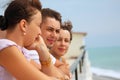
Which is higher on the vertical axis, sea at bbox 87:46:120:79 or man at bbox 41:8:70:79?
man at bbox 41:8:70:79

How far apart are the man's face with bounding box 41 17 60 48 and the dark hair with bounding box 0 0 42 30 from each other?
2.54ft

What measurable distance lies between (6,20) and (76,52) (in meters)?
14.8

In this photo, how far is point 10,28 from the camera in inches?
73.1

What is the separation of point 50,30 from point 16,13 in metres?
0.90

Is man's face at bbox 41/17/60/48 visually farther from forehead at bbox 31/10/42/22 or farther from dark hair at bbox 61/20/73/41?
forehead at bbox 31/10/42/22

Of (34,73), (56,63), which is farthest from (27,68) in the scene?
(56,63)

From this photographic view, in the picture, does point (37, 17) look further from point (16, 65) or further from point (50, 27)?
point (50, 27)

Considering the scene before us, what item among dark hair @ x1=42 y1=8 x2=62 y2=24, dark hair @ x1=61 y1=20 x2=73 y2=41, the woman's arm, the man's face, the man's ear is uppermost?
the man's ear

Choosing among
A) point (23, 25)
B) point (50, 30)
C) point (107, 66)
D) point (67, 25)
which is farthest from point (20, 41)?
point (107, 66)

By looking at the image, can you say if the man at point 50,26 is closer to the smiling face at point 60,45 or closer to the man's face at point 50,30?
the man's face at point 50,30

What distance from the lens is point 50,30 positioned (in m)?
2.74

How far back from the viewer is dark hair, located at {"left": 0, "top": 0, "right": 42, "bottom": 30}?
185 centimetres

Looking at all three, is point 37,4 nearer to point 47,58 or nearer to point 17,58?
point 47,58

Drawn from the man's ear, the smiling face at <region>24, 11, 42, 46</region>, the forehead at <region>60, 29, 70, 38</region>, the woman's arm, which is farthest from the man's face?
the woman's arm
